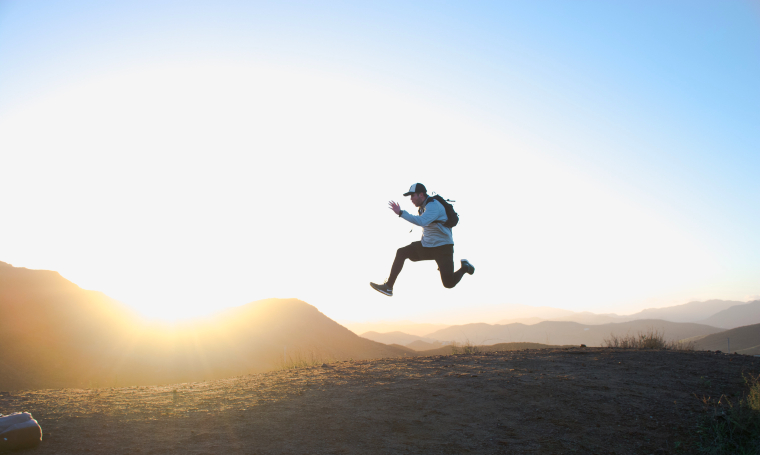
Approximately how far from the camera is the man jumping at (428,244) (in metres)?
7.26

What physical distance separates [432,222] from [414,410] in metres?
2.99

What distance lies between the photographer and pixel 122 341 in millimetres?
32344

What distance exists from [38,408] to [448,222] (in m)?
6.94

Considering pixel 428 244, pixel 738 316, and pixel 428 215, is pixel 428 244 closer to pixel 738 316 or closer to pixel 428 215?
pixel 428 215

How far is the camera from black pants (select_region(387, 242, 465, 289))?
7.80 meters

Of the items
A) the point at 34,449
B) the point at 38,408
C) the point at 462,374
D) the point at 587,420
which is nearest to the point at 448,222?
the point at 462,374

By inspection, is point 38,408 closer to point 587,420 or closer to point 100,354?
point 587,420

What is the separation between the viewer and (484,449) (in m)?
5.07

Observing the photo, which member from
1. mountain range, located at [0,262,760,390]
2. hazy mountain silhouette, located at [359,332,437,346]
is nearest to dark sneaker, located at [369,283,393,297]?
mountain range, located at [0,262,760,390]

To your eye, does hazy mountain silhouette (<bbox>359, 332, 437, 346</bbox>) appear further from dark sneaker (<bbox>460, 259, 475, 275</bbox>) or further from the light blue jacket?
the light blue jacket

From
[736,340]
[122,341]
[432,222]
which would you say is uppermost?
[432,222]

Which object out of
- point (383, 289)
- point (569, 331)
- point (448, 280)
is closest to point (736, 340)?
point (448, 280)

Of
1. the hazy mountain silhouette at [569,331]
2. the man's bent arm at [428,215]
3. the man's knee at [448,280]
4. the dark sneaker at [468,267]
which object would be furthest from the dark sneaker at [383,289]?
the hazy mountain silhouette at [569,331]

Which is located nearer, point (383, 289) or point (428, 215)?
point (428, 215)
